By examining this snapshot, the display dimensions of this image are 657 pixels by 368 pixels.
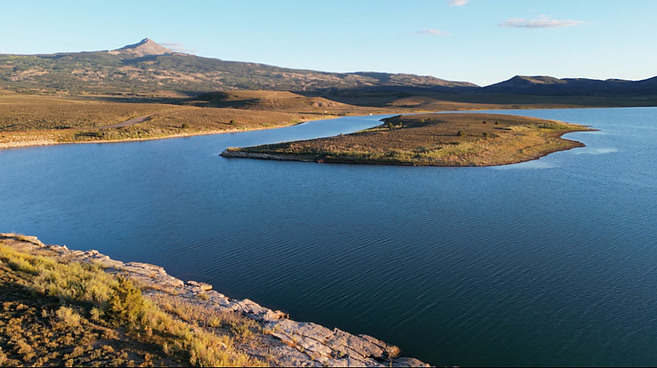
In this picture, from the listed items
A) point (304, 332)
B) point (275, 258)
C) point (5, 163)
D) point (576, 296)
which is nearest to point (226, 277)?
point (275, 258)

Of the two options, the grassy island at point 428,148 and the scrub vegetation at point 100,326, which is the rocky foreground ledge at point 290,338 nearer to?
the scrub vegetation at point 100,326

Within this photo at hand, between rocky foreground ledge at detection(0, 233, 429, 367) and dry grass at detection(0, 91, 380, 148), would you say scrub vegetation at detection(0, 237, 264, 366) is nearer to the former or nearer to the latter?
rocky foreground ledge at detection(0, 233, 429, 367)

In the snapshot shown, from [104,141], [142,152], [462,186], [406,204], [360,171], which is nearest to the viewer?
[406,204]

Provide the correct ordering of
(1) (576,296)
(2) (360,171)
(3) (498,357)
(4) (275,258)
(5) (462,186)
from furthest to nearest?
(2) (360,171), (5) (462,186), (4) (275,258), (1) (576,296), (3) (498,357)

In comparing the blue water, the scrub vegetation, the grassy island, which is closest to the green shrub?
the scrub vegetation

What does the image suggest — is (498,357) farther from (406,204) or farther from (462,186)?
(462,186)

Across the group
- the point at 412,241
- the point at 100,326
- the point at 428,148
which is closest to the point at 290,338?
the point at 100,326
